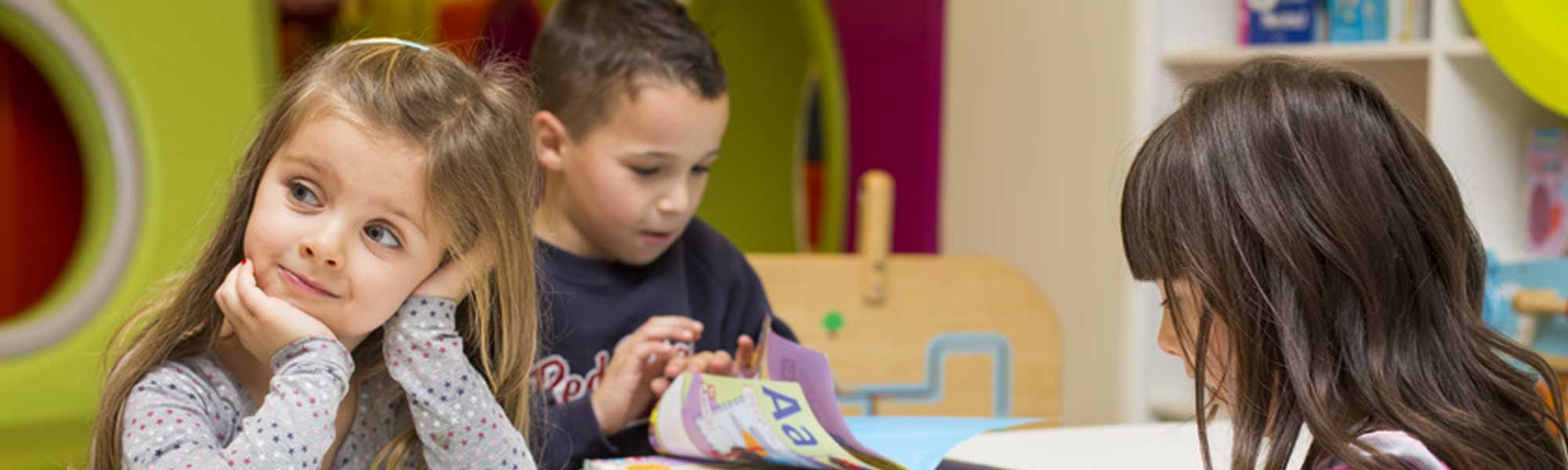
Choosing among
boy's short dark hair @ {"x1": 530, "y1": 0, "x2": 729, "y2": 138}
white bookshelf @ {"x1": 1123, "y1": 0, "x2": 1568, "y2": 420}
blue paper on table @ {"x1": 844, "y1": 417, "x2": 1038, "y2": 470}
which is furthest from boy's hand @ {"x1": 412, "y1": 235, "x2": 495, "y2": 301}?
white bookshelf @ {"x1": 1123, "y1": 0, "x2": 1568, "y2": 420}

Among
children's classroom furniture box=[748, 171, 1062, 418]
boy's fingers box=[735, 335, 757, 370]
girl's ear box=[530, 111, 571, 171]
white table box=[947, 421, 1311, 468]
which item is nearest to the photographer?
white table box=[947, 421, 1311, 468]

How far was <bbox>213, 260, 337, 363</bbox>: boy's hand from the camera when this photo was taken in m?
0.76

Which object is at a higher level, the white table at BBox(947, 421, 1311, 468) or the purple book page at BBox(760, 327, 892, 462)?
the purple book page at BBox(760, 327, 892, 462)

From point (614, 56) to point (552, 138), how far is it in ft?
0.27

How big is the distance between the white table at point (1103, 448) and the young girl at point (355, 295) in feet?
1.08

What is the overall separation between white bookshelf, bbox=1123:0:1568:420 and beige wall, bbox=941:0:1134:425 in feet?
0.11

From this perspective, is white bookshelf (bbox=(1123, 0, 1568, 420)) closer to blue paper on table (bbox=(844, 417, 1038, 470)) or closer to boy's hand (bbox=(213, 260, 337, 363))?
blue paper on table (bbox=(844, 417, 1038, 470))

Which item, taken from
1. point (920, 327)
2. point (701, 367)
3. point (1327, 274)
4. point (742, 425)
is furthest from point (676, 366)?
point (920, 327)

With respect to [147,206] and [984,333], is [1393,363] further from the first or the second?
[147,206]

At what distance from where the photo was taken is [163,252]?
2.13 m

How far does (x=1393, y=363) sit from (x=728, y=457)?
1.34 ft

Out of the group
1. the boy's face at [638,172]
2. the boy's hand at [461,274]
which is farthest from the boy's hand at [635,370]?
the boy's hand at [461,274]

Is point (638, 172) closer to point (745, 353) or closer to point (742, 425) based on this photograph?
point (745, 353)

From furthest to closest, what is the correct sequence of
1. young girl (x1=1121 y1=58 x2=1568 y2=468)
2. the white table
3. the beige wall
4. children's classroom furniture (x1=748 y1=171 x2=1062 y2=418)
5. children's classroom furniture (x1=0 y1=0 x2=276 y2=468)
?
the beige wall < children's classroom furniture (x1=0 y1=0 x2=276 y2=468) < children's classroom furniture (x1=748 y1=171 x2=1062 y2=418) < the white table < young girl (x1=1121 y1=58 x2=1568 y2=468)
